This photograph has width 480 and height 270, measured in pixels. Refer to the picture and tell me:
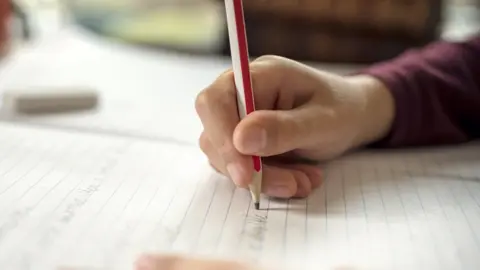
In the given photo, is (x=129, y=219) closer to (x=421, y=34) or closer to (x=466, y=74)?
(x=466, y=74)

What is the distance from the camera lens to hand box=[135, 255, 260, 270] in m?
0.35

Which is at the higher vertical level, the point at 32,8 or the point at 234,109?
the point at 234,109

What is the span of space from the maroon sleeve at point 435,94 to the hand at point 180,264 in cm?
27

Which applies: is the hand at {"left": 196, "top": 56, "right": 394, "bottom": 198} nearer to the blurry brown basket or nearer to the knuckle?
the knuckle

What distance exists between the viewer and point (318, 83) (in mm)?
514

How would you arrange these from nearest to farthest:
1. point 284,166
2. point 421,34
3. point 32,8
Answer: point 284,166
point 421,34
point 32,8

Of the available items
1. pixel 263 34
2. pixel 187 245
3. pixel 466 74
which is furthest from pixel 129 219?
pixel 263 34

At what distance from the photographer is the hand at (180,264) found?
352 millimetres

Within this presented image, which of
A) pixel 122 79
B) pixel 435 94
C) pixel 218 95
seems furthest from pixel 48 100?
pixel 435 94

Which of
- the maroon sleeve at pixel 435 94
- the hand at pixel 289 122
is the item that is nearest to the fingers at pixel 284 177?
the hand at pixel 289 122

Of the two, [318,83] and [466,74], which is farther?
[466,74]

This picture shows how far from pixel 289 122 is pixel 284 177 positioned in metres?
0.04

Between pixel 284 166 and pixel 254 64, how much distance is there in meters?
0.08

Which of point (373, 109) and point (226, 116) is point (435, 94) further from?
point (226, 116)
